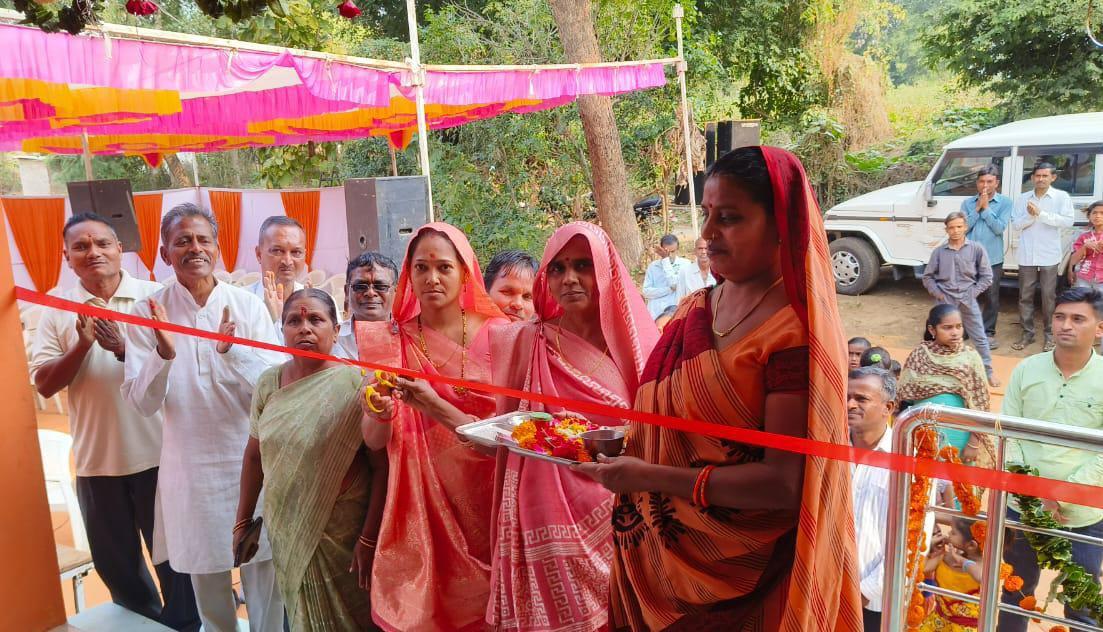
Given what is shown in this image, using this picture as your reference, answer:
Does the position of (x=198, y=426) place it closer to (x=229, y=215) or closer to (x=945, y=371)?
(x=945, y=371)

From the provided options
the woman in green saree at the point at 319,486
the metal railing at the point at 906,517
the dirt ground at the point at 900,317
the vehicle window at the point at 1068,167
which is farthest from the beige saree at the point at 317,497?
the vehicle window at the point at 1068,167

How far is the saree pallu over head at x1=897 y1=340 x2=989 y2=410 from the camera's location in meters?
4.13

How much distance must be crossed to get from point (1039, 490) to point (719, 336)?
63 cm

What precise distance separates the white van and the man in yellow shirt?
16.3 ft

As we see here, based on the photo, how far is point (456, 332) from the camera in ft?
8.71

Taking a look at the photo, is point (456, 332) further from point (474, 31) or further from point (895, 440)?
point (474, 31)

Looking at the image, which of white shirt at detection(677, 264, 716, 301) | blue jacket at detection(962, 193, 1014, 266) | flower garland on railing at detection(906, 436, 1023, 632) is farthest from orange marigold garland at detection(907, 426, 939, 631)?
blue jacket at detection(962, 193, 1014, 266)

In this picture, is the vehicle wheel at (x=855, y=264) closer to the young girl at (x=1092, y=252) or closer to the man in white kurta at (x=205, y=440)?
the young girl at (x=1092, y=252)

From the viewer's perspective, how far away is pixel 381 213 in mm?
5199

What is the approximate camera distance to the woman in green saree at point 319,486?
2.60 m

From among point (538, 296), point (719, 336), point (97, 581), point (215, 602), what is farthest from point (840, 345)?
point (97, 581)

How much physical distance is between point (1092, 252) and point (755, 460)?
752 cm

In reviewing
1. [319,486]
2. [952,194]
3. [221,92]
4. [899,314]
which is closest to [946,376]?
[319,486]

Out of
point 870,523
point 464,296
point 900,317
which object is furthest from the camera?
point 900,317
